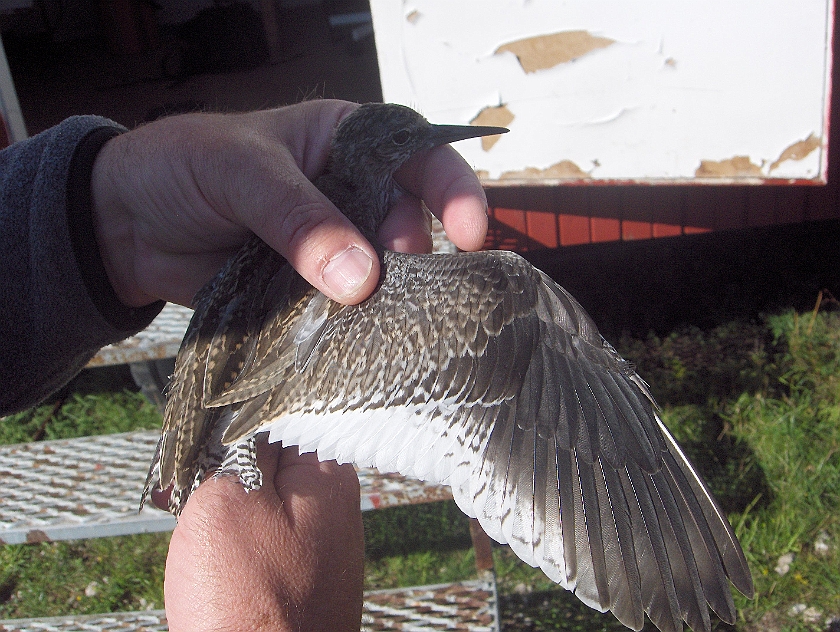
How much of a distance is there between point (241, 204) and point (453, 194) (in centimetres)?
103

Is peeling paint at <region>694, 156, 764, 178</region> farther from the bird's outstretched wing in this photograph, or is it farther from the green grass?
Answer: the bird's outstretched wing

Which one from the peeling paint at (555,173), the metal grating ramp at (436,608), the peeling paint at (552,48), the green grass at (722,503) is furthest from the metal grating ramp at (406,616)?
the peeling paint at (552,48)

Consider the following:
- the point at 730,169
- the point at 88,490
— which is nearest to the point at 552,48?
the point at 730,169

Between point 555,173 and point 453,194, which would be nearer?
point 453,194

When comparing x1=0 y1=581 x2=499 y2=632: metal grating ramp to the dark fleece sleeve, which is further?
x1=0 y1=581 x2=499 y2=632: metal grating ramp

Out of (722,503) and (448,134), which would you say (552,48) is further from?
(722,503)

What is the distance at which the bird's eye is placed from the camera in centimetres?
357

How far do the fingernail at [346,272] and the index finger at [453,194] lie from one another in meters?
0.80

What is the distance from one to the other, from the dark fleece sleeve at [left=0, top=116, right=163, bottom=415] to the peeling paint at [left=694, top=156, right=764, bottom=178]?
10.9 feet

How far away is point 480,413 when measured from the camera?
2494 mm

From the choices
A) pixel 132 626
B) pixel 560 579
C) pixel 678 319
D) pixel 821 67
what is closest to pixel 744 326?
pixel 678 319

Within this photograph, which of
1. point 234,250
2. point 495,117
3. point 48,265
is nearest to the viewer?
point 48,265

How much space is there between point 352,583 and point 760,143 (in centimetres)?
338

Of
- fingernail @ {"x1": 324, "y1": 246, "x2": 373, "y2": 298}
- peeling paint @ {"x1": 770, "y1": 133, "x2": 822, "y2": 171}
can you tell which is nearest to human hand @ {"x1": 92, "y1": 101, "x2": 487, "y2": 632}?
fingernail @ {"x1": 324, "y1": 246, "x2": 373, "y2": 298}
